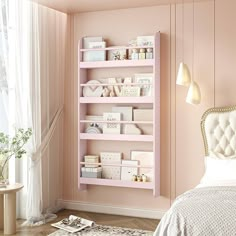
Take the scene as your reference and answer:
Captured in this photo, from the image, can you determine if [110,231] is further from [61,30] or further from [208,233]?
[61,30]

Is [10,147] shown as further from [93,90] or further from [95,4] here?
[95,4]

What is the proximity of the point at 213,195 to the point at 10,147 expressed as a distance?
236 cm

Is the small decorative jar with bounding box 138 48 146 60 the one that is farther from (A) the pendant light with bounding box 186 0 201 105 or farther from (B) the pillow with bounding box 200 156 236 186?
(B) the pillow with bounding box 200 156 236 186

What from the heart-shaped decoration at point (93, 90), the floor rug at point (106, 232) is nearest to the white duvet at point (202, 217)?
the floor rug at point (106, 232)

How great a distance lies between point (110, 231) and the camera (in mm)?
→ 4430

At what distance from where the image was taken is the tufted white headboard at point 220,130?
457cm

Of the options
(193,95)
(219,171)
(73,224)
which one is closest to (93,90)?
(193,95)

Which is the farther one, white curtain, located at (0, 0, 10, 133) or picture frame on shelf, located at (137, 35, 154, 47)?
picture frame on shelf, located at (137, 35, 154, 47)

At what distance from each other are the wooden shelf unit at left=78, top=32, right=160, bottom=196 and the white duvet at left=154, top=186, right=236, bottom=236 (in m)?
1.65

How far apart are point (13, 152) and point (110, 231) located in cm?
137

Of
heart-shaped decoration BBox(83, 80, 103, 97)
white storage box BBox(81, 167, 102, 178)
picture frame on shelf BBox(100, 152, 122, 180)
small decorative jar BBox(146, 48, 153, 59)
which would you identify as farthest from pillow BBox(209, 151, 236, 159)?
heart-shaped decoration BBox(83, 80, 103, 97)

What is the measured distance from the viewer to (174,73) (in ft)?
16.1

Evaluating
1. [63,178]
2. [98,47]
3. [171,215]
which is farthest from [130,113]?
[171,215]

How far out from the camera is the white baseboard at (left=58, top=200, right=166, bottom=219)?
500cm
